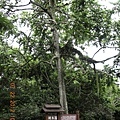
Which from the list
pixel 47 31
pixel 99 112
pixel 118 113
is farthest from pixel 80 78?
pixel 118 113

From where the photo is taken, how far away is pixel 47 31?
11.6m

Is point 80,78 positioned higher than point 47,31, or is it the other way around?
point 47,31

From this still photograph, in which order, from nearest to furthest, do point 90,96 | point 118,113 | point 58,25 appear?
1. point 58,25
2. point 90,96
3. point 118,113

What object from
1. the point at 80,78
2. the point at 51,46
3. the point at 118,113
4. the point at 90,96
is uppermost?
the point at 51,46

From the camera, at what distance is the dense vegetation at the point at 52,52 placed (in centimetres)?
1025

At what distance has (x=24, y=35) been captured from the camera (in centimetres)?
1066

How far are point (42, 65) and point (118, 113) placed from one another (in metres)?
5.70

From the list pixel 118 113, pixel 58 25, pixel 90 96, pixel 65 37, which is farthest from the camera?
pixel 118 113

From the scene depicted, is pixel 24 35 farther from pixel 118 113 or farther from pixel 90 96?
pixel 118 113

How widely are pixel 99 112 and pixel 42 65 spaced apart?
3309 millimetres

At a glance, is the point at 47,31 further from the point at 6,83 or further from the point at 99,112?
the point at 99,112

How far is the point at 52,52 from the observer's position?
10820 millimetres

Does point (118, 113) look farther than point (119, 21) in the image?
Yes

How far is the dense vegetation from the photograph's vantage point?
10.2 metres
